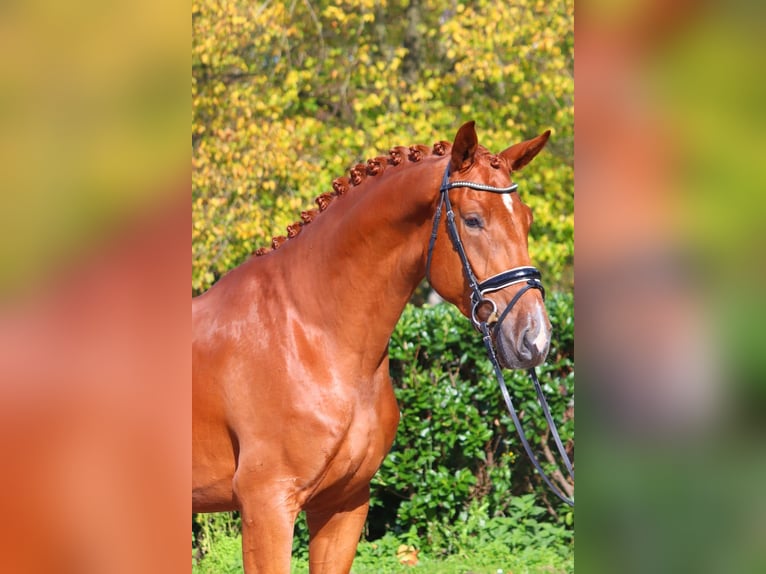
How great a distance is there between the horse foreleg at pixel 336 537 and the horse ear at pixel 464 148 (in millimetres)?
1371

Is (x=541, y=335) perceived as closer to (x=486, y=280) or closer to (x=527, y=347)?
(x=527, y=347)

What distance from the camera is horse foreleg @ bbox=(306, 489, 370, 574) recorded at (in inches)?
132

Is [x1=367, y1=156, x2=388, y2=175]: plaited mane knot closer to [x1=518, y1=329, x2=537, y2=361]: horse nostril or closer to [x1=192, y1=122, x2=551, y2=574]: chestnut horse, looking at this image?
[x1=192, y1=122, x2=551, y2=574]: chestnut horse

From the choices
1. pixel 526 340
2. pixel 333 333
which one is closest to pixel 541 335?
pixel 526 340

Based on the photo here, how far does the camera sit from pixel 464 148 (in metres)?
2.87

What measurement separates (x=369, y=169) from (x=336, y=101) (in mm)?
6191

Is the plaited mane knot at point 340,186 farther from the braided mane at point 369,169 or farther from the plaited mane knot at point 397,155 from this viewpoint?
the plaited mane knot at point 397,155

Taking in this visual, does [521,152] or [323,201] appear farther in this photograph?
[323,201]
